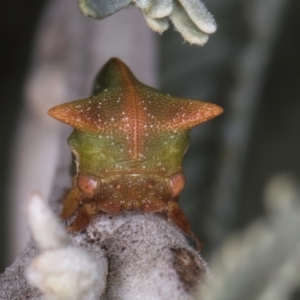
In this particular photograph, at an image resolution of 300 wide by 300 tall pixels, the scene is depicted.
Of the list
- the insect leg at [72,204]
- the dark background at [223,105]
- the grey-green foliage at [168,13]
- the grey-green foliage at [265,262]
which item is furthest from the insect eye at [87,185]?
the dark background at [223,105]

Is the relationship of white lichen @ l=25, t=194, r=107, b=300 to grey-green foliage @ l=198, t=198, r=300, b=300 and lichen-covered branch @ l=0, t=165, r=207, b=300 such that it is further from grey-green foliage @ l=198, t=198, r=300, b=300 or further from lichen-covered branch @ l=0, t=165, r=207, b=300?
grey-green foliage @ l=198, t=198, r=300, b=300

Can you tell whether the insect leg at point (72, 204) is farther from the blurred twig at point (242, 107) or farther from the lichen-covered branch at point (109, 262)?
the blurred twig at point (242, 107)

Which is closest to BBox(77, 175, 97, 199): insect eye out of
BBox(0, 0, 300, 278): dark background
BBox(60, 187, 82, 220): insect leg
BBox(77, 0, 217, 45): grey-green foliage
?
BBox(60, 187, 82, 220): insect leg

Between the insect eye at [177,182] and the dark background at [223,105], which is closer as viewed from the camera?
the insect eye at [177,182]

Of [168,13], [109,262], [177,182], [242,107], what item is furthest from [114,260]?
[242,107]

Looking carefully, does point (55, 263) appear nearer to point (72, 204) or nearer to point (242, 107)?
point (72, 204)
